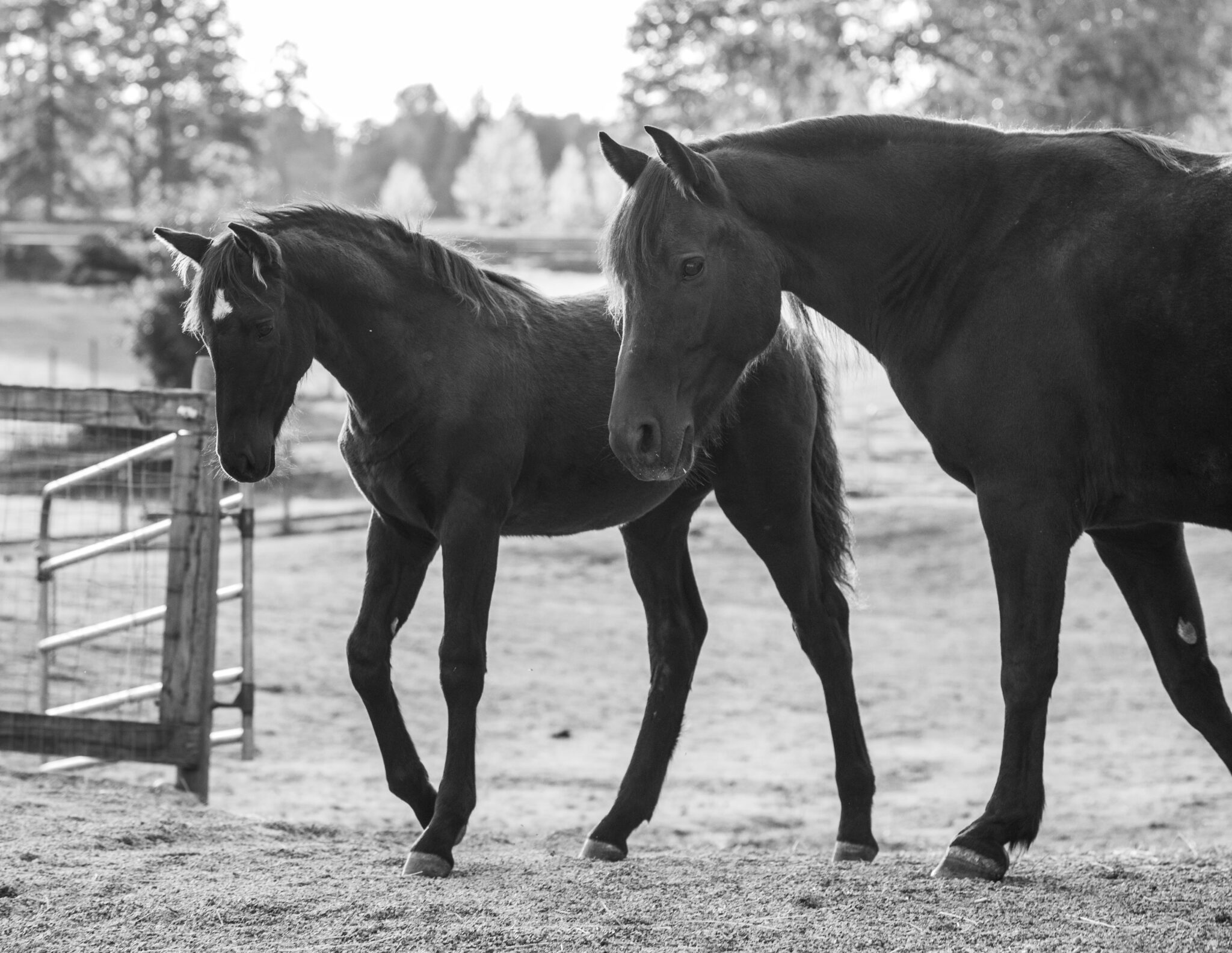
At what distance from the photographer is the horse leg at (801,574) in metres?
5.14

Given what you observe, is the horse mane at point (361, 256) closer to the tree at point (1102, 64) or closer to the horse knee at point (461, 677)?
the horse knee at point (461, 677)

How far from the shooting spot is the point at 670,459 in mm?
3803

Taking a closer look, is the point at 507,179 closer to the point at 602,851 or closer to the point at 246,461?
the point at 602,851

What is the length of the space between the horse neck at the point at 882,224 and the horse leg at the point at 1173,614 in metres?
0.97

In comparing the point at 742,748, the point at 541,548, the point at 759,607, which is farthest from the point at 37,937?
the point at 541,548

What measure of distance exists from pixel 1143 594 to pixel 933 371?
1101 mm

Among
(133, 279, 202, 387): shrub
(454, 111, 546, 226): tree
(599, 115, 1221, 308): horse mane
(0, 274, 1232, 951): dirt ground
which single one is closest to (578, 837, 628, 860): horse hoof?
(0, 274, 1232, 951): dirt ground

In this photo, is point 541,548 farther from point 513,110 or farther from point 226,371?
point 513,110

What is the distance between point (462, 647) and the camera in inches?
176

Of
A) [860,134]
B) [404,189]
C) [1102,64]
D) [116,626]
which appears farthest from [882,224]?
[404,189]

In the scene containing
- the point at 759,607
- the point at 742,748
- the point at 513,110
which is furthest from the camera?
the point at 513,110

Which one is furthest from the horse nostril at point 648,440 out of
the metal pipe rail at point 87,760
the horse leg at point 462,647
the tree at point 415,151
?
the tree at point 415,151

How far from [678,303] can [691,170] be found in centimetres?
39

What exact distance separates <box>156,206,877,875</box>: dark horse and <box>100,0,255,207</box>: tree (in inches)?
1976
